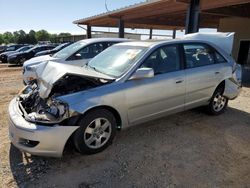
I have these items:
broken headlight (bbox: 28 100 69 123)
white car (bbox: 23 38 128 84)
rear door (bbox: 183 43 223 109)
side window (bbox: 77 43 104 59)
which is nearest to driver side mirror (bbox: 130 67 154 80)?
rear door (bbox: 183 43 223 109)

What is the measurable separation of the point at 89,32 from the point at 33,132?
1892 cm

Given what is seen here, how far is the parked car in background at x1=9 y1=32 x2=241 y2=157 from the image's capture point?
3.17 metres

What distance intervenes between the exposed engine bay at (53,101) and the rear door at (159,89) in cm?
55

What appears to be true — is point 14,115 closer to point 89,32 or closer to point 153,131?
point 153,131

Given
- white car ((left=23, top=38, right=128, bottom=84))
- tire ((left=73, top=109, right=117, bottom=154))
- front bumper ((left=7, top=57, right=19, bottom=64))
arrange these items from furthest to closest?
1. front bumper ((left=7, top=57, right=19, bottom=64))
2. white car ((left=23, top=38, right=128, bottom=84))
3. tire ((left=73, top=109, right=117, bottom=154))

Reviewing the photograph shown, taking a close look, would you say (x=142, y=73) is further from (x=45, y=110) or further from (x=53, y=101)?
(x=45, y=110)

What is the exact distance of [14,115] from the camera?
342 centimetres

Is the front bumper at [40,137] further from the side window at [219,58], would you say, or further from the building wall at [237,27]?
the building wall at [237,27]

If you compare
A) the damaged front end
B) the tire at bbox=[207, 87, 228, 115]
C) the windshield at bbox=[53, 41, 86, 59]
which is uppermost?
the windshield at bbox=[53, 41, 86, 59]

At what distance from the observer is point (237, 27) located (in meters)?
15.1

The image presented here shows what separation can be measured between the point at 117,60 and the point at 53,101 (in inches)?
55.3

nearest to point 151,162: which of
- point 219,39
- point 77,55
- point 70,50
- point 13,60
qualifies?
point 219,39

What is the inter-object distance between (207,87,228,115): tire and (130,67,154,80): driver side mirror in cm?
201

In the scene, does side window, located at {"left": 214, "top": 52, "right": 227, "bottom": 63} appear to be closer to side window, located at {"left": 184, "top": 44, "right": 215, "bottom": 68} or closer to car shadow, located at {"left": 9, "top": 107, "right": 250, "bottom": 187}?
side window, located at {"left": 184, "top": 44, "right": 215, "bottom": 68}
